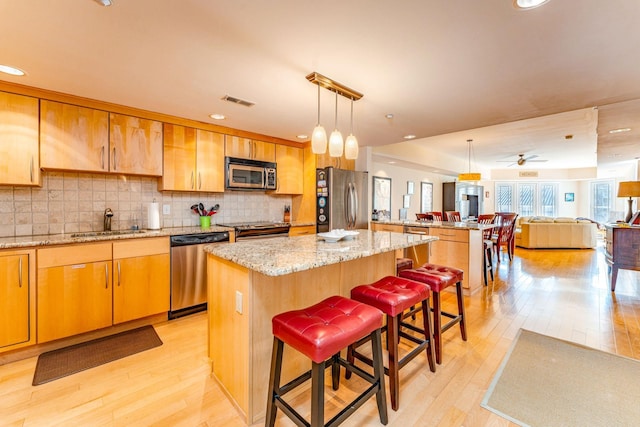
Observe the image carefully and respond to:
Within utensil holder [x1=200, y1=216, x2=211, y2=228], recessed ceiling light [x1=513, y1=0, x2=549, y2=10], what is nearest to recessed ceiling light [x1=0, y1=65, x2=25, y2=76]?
utensil holder [x1=200, y1=216, x2=211, y2=228]

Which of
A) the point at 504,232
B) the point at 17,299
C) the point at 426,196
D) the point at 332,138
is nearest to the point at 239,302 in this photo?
the point at 332,138

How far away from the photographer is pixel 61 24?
1.61 metres

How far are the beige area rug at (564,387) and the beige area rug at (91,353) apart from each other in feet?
8.96

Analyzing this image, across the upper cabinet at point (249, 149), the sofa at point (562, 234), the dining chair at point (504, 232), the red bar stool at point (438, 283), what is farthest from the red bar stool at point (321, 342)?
the sofa at point (562, 234)

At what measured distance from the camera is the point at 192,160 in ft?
11.3

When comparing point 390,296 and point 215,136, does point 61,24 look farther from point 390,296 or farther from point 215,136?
point 390,296

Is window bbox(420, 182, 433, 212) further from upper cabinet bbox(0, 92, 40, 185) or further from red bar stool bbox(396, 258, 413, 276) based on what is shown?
upper cabinet bbox(0, 92, 40, 185)

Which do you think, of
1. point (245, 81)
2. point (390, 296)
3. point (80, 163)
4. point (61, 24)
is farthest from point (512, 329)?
point (80, 163)

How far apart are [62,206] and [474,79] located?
4027 mm

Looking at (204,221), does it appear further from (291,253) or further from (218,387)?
(291,253)

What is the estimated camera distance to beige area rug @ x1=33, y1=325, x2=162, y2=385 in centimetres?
209

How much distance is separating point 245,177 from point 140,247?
5.17ft

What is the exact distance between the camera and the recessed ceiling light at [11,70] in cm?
209

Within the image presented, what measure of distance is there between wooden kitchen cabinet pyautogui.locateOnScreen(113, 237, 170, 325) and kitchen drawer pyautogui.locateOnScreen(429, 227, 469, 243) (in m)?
3.45
